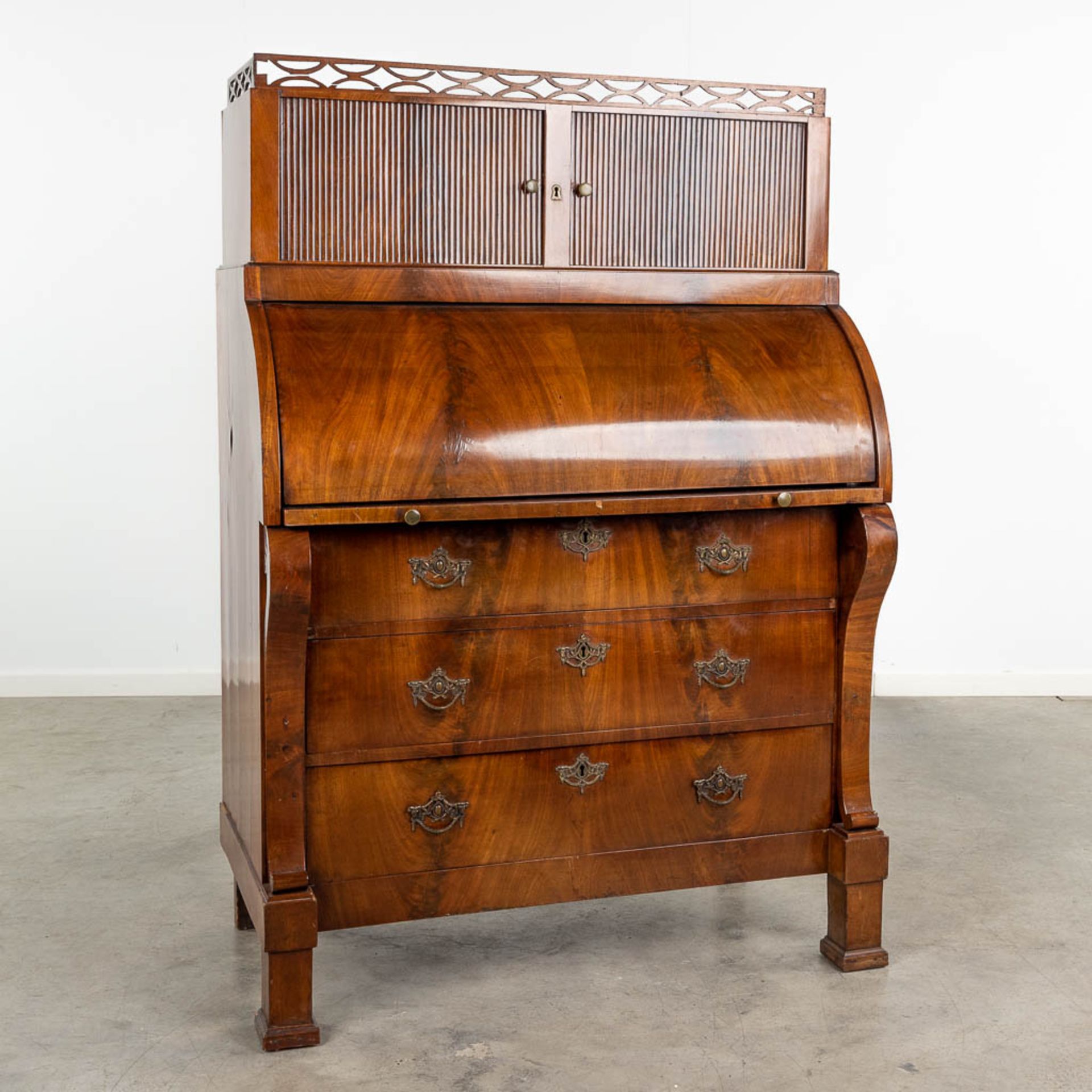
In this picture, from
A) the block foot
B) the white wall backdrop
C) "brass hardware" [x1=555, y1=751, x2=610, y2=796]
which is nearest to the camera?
"brass hardware" [x1=555, y1=751, x2=610, y2=796]

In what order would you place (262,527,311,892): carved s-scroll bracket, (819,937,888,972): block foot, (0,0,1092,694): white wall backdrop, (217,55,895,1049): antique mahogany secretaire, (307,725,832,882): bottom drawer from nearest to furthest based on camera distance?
1. (262,527,311,892): carved s-scroll bracket
2. (217,55,895,1049): antique mahogany secretaire
3. (307,725,832,882): bottom drawer
4. (819,937,888,972): block foot
5. (0,0,1092,694): white wall backdrop

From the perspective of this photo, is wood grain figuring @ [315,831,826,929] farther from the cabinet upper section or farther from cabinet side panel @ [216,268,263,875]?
the cabinet upper section

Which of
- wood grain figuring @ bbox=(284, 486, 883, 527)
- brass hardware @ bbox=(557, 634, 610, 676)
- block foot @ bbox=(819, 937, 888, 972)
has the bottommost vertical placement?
block foot @ bbox=(819, 937, 888, 972)

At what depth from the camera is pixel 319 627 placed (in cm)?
270

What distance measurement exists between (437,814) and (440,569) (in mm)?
483

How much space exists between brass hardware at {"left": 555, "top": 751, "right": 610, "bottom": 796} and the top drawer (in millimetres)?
315

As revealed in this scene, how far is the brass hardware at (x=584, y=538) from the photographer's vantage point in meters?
2.83

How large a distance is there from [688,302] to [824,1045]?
58.9 inches

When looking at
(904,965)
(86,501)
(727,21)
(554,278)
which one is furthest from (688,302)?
(86,501)

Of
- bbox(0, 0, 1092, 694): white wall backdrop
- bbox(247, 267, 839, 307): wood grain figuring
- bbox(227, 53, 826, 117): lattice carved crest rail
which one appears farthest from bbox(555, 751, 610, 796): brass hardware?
bbox(0, 0, 1092, 694): white wall backdrop

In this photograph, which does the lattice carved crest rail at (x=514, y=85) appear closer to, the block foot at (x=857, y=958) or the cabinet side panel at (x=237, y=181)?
the cabinet side panel at (x=237, y=181)

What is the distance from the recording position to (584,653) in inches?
113

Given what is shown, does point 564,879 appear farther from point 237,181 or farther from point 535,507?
point 237,181

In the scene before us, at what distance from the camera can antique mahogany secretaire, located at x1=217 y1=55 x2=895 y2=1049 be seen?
2695 millimetres
